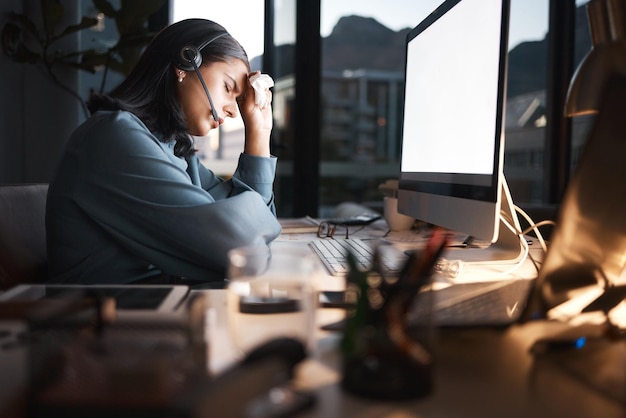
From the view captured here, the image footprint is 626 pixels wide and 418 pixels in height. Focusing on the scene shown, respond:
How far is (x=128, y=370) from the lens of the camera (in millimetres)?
431

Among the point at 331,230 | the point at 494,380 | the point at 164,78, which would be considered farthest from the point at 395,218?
the point at 494,380

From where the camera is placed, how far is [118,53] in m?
3.15

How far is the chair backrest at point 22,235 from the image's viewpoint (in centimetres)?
115

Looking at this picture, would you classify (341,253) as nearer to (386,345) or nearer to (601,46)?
(601,46)

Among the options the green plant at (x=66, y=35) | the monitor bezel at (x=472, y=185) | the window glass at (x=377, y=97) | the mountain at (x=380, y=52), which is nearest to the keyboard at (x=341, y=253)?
the monitor bezel at (x=472, y=185)

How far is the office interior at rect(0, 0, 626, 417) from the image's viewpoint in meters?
3.20

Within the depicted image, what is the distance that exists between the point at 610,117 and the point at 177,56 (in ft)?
3.28

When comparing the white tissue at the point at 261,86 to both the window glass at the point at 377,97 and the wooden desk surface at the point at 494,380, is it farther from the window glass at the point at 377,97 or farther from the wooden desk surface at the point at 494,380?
the window glass at the point at 377,97

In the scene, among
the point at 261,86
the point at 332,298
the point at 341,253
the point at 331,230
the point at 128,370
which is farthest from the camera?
the point at 331,230

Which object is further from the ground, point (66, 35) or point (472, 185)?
point (66, 35)

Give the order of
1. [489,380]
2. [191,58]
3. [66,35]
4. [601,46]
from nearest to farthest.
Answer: [489,380]
[601,46]
[191,58]
[66,35]

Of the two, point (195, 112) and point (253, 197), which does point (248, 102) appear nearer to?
point (195, 112)

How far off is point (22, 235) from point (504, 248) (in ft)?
3.47

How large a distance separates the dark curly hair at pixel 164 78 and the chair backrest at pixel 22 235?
0.89ft
